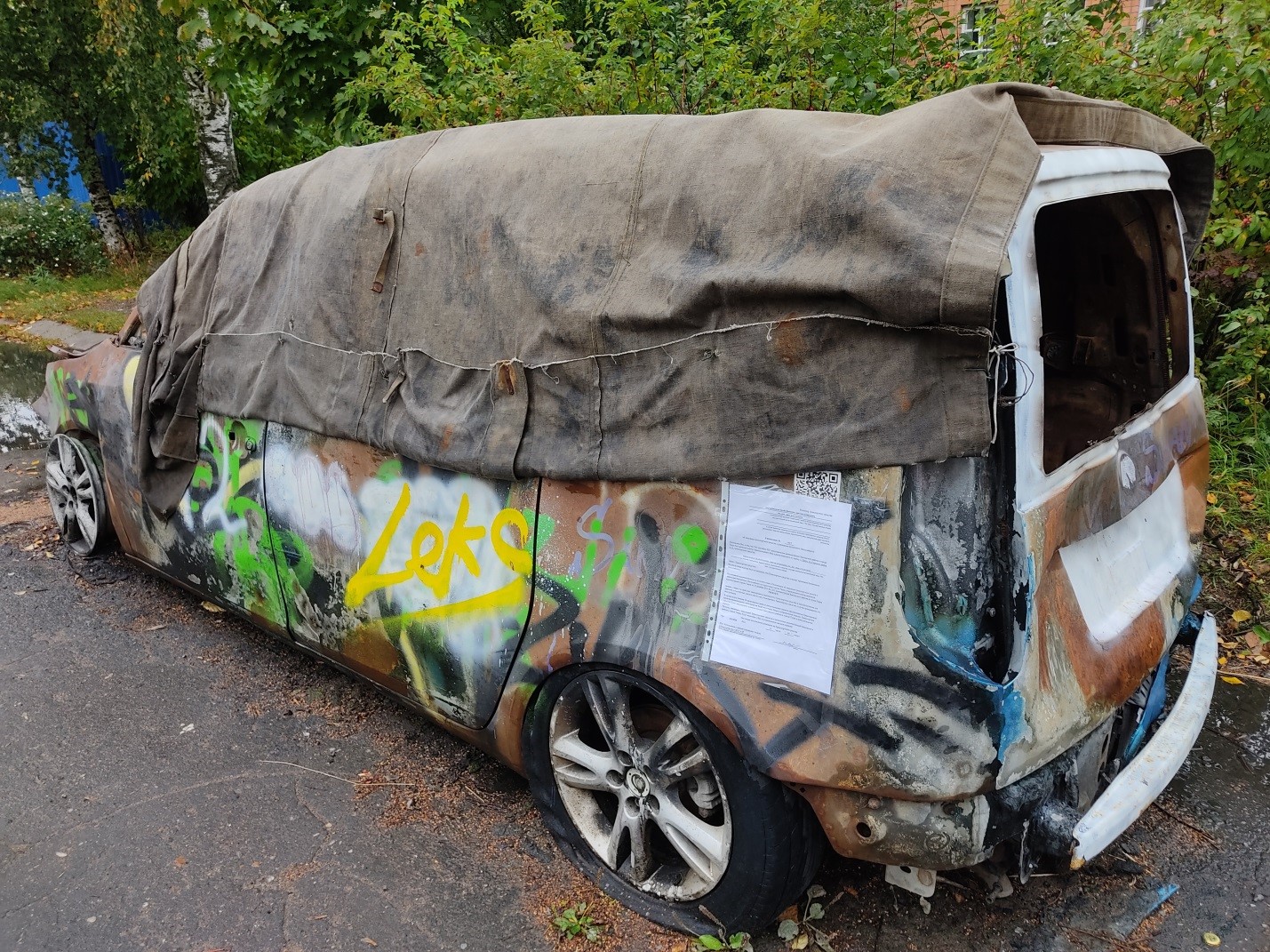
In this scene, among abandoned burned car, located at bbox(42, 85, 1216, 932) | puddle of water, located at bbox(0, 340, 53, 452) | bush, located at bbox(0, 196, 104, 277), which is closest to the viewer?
abandoned burned car, located at bbox(42, 85, 1216, 932)

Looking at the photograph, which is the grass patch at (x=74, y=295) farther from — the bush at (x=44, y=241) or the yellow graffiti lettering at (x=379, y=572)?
the yellow graffiti lettering at (x=379, y=572)

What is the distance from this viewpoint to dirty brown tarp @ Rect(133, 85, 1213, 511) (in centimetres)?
175

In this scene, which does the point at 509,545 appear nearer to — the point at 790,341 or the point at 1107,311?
the point at 790,341

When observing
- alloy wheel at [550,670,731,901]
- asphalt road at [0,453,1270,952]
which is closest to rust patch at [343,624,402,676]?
asphalt road at [0,453,1270,952]

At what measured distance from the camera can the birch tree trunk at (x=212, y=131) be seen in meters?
11.1

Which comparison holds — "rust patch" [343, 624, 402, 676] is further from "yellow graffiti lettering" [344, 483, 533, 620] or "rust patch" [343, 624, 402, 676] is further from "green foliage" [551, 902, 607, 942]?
"green foliage" [551, 902, 607, 942]

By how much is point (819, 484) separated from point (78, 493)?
13.8 ft

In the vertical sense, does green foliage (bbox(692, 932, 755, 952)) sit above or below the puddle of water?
above

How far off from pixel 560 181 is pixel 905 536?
1306 mm

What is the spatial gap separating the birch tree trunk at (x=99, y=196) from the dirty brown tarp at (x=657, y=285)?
47.0ft

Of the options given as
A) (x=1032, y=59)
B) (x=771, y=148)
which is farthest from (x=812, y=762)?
(x=1032, y=59)

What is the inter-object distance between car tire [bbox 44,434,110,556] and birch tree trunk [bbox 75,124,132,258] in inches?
494

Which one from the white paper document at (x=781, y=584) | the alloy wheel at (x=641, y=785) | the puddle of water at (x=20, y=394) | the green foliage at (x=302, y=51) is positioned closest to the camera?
the white paper document at (x=781, y=584)

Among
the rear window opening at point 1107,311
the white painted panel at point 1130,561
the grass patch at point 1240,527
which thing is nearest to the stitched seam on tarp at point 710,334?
the white painted panel at point 1130,561
